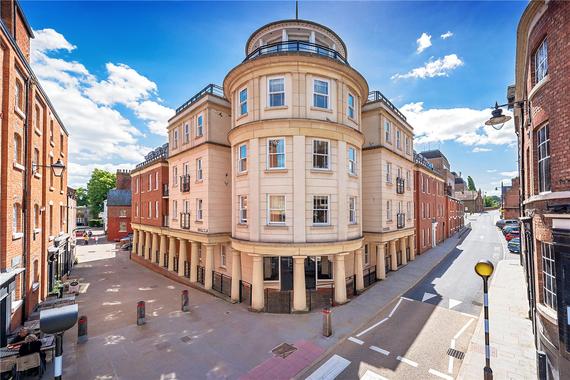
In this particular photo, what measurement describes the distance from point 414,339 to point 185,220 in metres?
15.4

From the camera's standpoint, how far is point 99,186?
6044 centimetres

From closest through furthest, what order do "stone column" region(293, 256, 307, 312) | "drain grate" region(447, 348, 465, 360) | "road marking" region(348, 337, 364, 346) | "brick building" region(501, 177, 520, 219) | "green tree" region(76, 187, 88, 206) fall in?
1. "drain grate" region(447, 348, 465, 360)
2. "road marking" region(348, 337, 364, 346)
3. "stone column" region(293, 256, 307, 312)
4. "brick building" region(501, 177, 520, 219)
5. "green tree" region(76, 187, 88, 206)

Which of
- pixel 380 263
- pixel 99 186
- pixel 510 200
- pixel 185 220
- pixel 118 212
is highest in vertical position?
pixel 99 186

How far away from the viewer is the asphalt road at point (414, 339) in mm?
8516

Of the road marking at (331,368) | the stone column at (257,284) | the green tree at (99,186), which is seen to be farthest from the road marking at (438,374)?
the green tree at (99,186)

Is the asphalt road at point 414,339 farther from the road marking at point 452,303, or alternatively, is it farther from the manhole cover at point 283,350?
the manhole cover at point 283,350

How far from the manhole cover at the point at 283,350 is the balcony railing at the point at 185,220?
11400 mm

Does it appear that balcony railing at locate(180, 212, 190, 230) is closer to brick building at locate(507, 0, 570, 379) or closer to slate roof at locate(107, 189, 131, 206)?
brick building at locate(507, 0, 570, 379)

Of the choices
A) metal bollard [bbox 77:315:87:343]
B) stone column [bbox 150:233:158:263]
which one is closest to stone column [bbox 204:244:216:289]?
metal bollard [bbox 77:315:87:343]

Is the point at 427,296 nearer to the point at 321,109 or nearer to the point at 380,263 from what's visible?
the point at 380,263

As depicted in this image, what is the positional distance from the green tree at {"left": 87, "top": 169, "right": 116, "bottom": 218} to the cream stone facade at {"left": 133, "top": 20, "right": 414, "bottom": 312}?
54574mm

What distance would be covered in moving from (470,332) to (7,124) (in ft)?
65.8

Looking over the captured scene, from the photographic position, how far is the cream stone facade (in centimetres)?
1302

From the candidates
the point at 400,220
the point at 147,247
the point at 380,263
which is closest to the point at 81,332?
the point at 380,263
